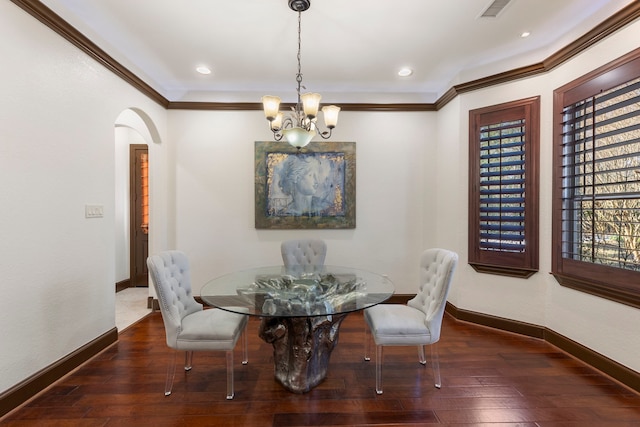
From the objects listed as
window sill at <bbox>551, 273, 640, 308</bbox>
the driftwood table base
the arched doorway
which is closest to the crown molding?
the arched doorway

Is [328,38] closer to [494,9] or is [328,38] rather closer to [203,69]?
[494,9]

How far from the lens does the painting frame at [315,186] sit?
3.76 meters

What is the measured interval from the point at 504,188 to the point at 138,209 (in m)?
5.12

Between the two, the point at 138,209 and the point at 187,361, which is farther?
the point at 138,209

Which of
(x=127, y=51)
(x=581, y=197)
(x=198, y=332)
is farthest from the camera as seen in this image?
(x=127, y=51)

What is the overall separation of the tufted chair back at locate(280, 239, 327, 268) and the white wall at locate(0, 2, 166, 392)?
178 cm

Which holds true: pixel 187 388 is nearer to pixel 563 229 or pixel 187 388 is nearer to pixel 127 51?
pixel 127 51

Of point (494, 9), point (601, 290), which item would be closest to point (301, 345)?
point (601, 290)

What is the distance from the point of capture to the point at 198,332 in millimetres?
1955

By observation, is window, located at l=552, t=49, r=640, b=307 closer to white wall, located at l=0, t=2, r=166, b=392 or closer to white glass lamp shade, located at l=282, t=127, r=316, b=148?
white glass lamp shade, located at l=282, t=127, r=316, b=148

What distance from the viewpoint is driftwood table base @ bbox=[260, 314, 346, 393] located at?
196 centimetres

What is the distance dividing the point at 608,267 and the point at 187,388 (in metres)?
3.35

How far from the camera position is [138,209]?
4.58 m

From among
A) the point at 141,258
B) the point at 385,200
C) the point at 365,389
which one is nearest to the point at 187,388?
the point at 365,389
